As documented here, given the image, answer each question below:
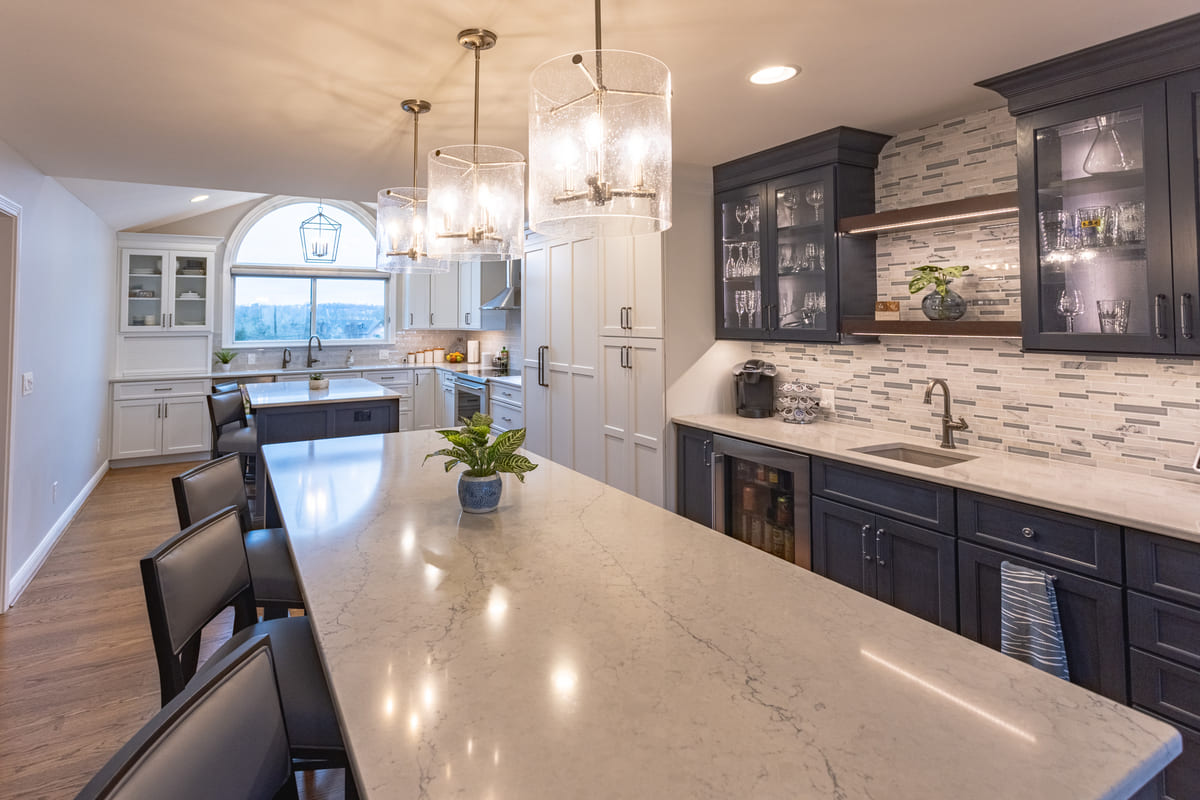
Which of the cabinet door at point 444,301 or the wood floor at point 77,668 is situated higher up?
the cabinet door at point 444,301

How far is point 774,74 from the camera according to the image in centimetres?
235

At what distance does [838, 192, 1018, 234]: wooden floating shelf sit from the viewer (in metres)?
2.46

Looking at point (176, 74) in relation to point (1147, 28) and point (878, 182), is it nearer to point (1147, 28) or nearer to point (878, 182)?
point (878, 182)

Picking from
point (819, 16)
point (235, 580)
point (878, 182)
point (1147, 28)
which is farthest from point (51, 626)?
point (1147, 28)

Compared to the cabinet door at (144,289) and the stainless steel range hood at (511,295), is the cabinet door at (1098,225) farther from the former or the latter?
the cabinet door at (144,289)

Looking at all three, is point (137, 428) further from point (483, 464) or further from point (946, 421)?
point (946, 421)

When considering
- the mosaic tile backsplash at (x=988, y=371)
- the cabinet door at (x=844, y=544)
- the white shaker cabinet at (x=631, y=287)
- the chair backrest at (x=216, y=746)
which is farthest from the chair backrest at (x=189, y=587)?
the mosaic tile backsplash at (x=988, y=371)

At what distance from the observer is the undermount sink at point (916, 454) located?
278 cm

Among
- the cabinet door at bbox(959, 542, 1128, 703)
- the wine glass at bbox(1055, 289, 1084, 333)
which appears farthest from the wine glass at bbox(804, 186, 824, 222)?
the cabinet door at bbox(959, 542, 1128, 703)

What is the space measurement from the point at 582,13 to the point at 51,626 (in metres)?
3.65

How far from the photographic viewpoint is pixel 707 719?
87 centimetres

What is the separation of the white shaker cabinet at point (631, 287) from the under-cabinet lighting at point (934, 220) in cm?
109

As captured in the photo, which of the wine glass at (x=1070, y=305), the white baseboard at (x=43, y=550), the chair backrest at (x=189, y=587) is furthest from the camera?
the white baseboard at (x=43, y=550)

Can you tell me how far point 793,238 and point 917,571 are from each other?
1760 millimetres
